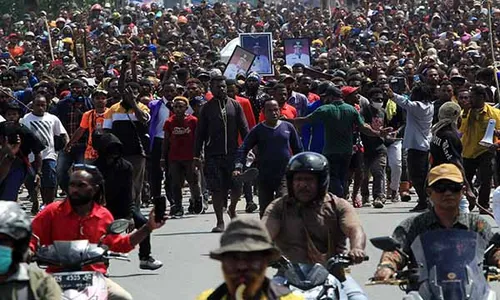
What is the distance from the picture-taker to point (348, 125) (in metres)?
16.4

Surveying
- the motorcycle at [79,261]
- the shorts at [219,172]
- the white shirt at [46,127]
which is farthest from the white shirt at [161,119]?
the motorcycle at [79,261]

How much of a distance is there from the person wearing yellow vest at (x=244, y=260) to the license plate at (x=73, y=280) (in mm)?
1723

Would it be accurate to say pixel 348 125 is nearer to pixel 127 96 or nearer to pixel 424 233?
pixel 127 96

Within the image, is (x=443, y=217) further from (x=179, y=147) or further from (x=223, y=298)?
(x=179, y=147)

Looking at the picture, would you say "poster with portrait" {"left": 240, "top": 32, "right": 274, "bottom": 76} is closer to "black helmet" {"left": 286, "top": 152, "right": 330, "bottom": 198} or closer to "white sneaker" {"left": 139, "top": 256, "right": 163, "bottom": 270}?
"white sneaker" {"left": 139, "top": 256, "right": 163, "bottom": 270}

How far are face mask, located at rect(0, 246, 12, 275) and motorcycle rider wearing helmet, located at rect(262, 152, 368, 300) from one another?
2.37 metres

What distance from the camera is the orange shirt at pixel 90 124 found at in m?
17.1

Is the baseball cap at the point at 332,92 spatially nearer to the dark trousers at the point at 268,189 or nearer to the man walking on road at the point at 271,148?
the man walking on road at the point at 271,148

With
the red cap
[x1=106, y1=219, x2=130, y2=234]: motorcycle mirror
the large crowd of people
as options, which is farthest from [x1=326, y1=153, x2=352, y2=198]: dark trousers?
[x1=106, y1=219, x2=130, y2=234]: motorcycle mirror

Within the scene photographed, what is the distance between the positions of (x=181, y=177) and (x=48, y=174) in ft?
5.24

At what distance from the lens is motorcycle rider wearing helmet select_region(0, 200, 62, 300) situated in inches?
249

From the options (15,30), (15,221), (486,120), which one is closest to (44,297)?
(15,221)

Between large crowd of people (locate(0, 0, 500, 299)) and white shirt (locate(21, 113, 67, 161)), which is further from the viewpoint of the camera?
white shirt (locate(21, 113, 67, 161))

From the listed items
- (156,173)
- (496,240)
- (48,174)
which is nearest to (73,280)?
(496,240)
